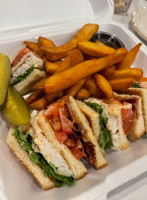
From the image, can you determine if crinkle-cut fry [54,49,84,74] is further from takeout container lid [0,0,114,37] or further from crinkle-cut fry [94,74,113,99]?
takeout container lid [0,0,114,37]

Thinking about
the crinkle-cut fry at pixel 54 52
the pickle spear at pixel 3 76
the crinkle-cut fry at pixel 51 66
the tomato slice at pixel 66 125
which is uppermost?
the pickle spear at pixel 3 76

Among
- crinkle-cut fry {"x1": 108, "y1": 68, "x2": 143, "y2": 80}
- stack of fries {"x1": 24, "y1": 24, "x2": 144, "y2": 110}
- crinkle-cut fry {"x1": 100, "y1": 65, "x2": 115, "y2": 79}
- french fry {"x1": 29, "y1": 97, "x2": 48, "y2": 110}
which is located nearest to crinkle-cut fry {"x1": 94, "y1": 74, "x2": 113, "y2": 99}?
stack of fries {"x1": 24, "y1": 24, "x2": 144, "y2": 110}

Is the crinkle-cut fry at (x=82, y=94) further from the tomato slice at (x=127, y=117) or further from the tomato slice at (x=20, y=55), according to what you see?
the tomato slice at (x=20, y=55)

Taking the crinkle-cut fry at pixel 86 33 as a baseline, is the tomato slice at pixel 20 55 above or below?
above

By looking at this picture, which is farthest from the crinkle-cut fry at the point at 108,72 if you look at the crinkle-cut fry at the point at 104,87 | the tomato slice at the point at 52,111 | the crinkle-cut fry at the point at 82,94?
the tomato slice at the point at 52,111

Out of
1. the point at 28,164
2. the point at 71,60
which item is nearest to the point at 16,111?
the point at 28,164
